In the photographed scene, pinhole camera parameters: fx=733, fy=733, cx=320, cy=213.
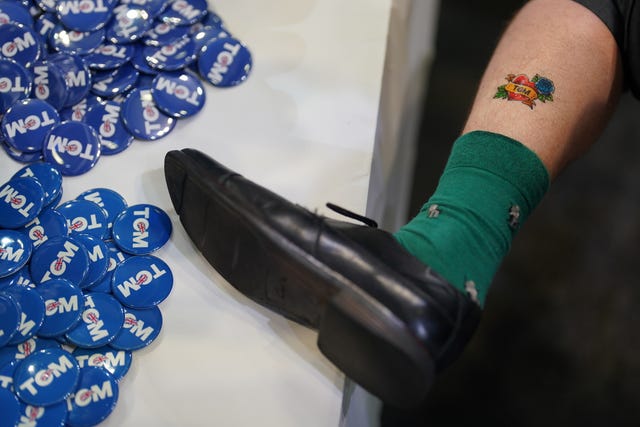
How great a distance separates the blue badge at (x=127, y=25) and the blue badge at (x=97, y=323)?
48cm

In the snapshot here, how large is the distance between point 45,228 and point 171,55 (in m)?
0.38

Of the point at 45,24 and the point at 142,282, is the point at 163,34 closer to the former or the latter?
the point at 45,24

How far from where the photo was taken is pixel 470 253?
3.33ft

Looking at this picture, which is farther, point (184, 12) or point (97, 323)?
point (184, 12)

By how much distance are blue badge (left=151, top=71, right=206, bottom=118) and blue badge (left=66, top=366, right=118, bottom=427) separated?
1.50 ft

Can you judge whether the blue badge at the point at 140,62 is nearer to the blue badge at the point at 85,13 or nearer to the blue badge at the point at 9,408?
the blue badge at the point at 85,13

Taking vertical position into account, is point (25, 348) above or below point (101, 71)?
below

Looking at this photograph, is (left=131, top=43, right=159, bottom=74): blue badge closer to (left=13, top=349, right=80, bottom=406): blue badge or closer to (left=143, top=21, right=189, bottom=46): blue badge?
(left=143, top=21, right=189, bottom=46): blue badge

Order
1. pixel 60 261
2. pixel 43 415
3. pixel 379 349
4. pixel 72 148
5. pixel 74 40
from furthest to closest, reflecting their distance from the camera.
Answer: pixel 74 40 → pixel 72 148 → pixel 60 261 → pixel 43 415 → pixel 379 349

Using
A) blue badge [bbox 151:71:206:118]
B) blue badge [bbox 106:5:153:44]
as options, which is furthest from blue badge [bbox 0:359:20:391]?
blue badge [bbox 106:5:153:44]

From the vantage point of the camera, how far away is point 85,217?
3.76ft

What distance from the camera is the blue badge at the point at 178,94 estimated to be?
125 centimetres

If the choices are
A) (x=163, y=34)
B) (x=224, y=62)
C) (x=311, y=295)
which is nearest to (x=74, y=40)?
(x=163, y=34)

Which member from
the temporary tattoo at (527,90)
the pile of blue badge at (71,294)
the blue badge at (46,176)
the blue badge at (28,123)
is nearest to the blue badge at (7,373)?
the pile of blue badge at (71,294)
